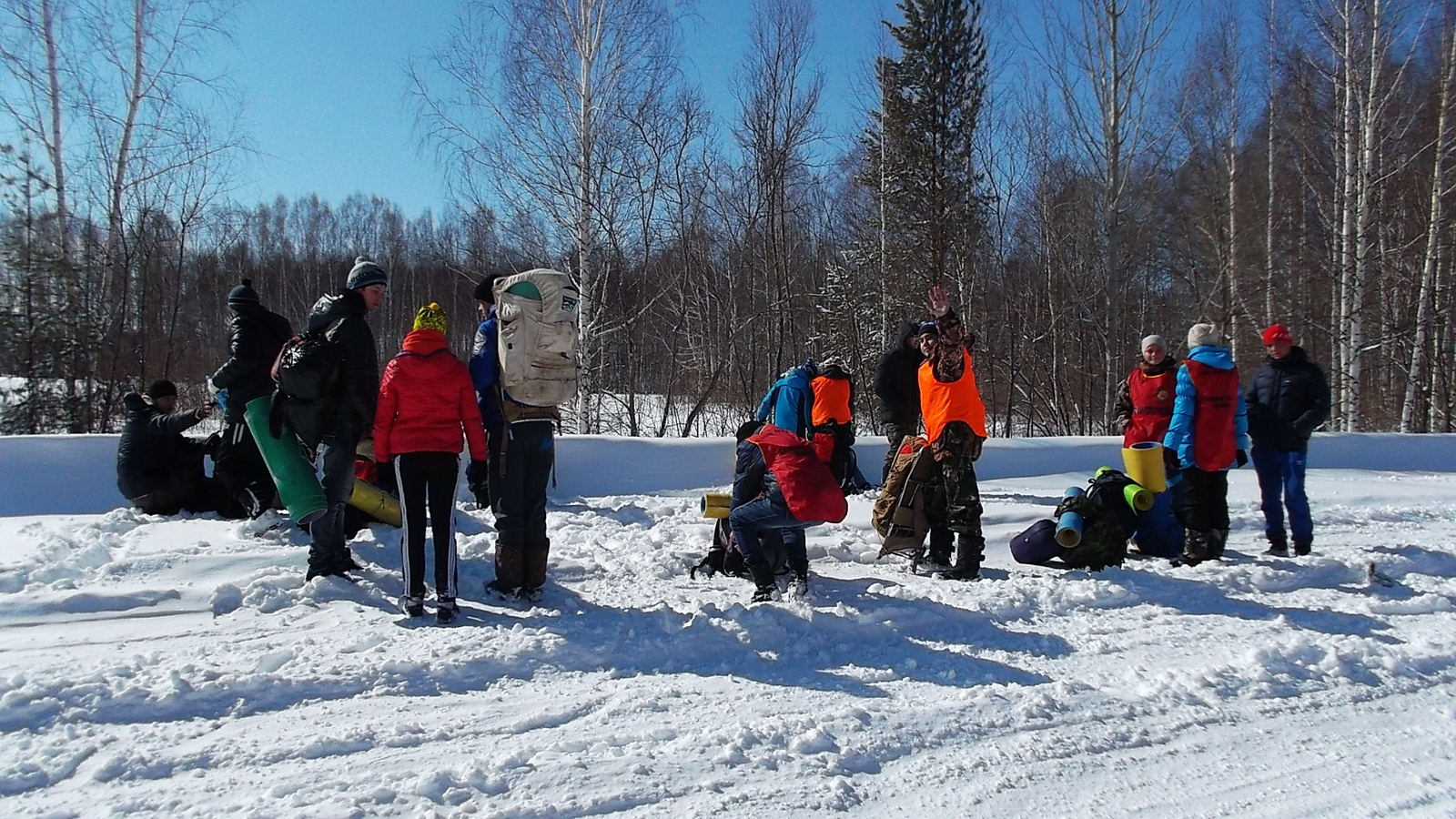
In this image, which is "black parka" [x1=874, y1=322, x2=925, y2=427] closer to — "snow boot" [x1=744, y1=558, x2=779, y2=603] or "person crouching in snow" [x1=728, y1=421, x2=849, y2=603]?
"person crouching in snow" [x1=728, y1=421, x2=849, y2=603]

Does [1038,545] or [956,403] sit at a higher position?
[956,403]

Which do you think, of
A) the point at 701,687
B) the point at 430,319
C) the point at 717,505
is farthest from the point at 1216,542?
the point at 430,319

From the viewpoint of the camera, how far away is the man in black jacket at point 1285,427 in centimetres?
609

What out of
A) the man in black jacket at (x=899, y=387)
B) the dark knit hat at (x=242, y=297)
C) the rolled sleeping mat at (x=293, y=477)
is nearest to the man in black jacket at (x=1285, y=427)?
the man in black jacket at (x=899, y=387)

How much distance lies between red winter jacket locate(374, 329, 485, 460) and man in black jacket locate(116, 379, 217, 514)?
9.06 ft

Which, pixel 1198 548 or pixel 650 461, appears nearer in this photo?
pixel 1198 548

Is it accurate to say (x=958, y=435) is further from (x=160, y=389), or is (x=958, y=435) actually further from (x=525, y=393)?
(x=160, y=389)

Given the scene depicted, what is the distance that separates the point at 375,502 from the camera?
18.9ft

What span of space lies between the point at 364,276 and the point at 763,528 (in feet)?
9.10

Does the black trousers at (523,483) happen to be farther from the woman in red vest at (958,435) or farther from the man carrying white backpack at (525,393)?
the woman in red vest at (958,435)

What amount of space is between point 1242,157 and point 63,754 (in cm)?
2293

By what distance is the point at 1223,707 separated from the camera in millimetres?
3488

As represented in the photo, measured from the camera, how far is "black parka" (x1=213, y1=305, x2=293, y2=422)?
5.00 metres

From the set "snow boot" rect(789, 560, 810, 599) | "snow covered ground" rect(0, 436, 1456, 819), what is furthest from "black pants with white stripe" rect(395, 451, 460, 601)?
"snow boot" rect(789, 560, 810, 599)
